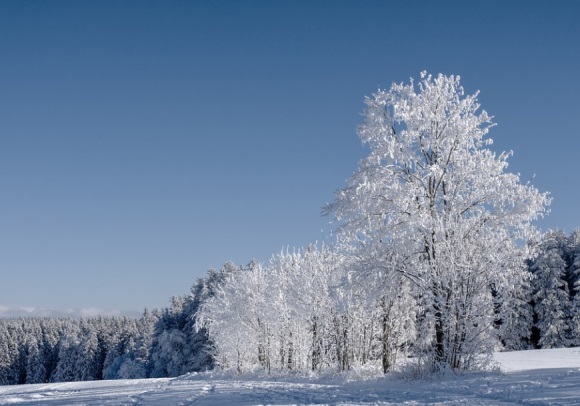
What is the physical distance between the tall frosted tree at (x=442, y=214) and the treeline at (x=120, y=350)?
1434 inches

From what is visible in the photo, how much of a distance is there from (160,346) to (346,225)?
49308mm

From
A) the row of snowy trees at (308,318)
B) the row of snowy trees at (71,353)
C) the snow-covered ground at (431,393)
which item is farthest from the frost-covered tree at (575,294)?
the row of snowy trees at (71,353)

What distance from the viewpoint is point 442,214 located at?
1748cm

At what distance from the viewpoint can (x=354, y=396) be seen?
43.7 feet

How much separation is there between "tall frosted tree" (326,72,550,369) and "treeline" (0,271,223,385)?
3643cm

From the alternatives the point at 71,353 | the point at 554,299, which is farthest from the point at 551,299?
the point at 71,353

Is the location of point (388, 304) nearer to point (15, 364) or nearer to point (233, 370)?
point (233, 370)

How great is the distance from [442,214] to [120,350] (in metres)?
92.1

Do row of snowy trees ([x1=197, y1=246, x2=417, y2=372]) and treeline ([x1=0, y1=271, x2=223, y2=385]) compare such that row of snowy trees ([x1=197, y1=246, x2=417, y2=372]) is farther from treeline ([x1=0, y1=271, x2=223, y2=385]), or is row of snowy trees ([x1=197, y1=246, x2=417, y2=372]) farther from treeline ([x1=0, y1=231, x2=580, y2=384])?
treeline ([x1=0, y1=271, x2=223, y2=385])

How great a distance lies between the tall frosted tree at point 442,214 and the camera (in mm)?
16562

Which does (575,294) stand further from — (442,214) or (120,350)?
(120,350)

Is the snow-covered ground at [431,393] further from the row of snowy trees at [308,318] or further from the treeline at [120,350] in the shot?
the treeline at [120,350]

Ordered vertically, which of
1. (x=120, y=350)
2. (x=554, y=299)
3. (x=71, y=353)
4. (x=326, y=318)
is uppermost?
(x=554, y=299)

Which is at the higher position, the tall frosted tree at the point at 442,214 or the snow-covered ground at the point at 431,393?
the tall frosted tree at the point at 442,214
